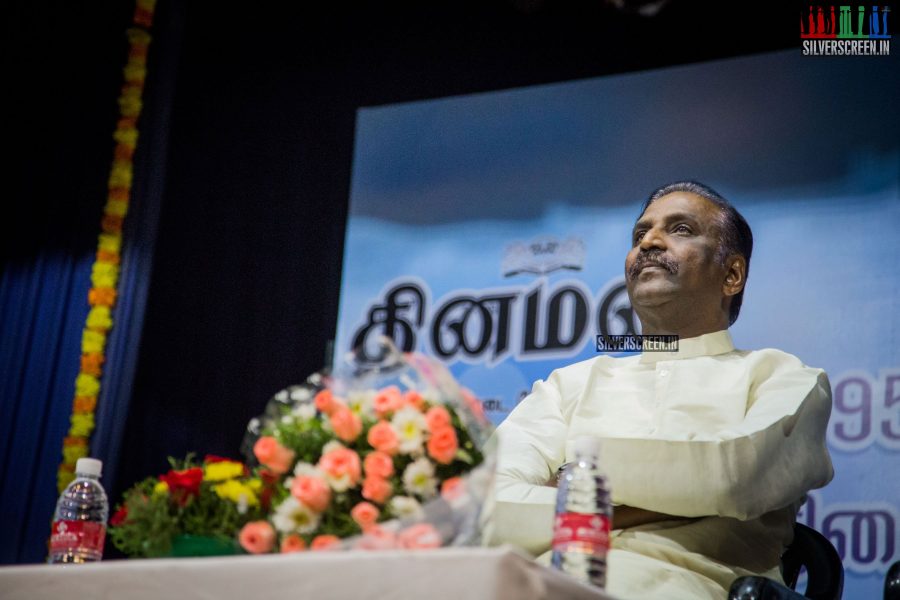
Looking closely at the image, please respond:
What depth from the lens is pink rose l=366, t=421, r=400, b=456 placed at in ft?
4.88

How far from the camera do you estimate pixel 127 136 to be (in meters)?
5.59

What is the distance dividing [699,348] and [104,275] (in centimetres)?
349

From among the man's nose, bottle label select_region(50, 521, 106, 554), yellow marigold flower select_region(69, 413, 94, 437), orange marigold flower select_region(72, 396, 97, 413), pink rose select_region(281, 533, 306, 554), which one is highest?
the man's nose

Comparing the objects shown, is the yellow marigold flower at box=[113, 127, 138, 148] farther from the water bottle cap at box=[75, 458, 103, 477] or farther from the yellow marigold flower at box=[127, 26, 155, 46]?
the water bottle cap at box=[75, 458, 103, 477]

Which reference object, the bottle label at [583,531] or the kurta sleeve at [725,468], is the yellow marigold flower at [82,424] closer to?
the kurta sleeve at [725,468]

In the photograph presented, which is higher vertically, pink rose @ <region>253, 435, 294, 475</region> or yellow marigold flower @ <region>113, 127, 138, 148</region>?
yellow marigold flower @ <region>113, 127, 138, 148</region>

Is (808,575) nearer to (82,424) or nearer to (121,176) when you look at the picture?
(82,424)

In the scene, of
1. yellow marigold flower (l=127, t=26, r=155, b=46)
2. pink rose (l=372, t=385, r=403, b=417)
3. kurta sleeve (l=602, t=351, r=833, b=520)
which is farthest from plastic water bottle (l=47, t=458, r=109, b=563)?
yellow marigold flower (l=127, t=26, r=155, b=46)

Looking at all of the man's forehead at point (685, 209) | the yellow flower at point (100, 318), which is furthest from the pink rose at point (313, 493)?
the yellow flower at point (100, 318)

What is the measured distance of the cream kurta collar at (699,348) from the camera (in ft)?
9.05

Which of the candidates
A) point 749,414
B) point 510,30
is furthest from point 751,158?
point 749,414

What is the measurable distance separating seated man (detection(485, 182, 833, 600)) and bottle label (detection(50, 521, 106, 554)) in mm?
716

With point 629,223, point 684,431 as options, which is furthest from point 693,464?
point 629,223

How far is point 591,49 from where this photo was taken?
473 cm
